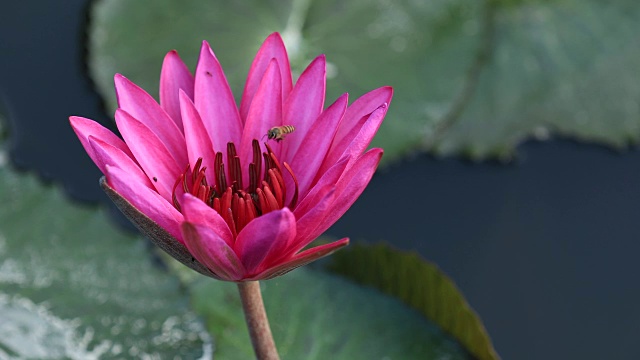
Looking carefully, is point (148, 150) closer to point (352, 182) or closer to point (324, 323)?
point (352, 182)

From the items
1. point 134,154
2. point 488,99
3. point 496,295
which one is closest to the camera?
point 134,154

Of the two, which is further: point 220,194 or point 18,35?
point 18,35

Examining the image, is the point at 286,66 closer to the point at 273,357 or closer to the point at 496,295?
the point at 273,357

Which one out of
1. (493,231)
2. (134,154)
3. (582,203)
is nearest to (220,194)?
(134,154)

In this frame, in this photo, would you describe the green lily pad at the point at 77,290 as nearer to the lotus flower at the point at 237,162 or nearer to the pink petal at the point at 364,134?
the lotus flower at the point at 237,162

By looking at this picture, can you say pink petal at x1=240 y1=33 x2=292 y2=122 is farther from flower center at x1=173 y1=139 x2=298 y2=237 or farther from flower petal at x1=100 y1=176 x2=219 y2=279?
flower petal at x1=100 y1=176 x2=219 y2=279

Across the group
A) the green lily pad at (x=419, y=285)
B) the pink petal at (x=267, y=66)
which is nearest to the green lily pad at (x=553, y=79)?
the green lily pad at (x=419, y=285)
